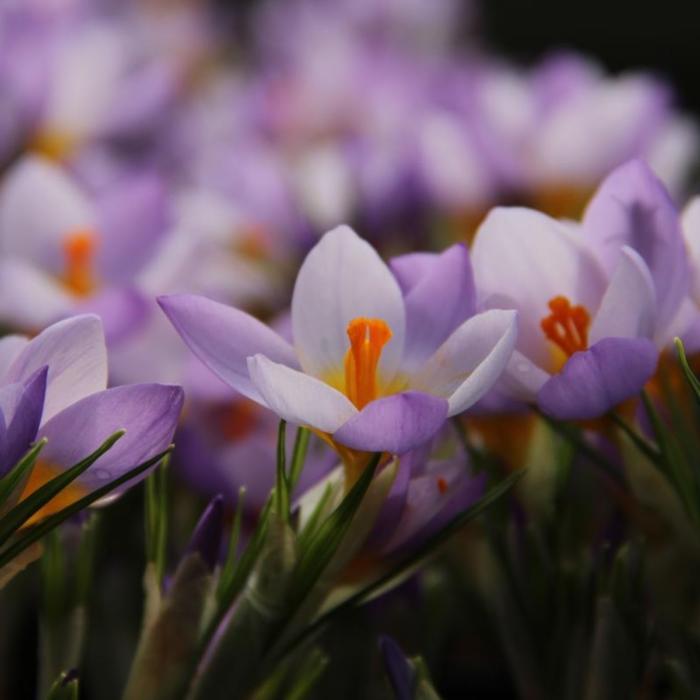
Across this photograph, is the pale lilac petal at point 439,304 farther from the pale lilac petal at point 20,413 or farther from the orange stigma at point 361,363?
the pale lilac petal at point 20,413

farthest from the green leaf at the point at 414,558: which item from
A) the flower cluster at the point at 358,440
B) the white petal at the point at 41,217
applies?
the white petal at the point at 41,217

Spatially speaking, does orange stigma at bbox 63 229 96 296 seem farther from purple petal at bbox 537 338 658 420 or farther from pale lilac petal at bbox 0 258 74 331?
purple petal at bbox 537 338 658 420

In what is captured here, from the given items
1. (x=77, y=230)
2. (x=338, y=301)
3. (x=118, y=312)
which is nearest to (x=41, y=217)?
(x=77, y=230)

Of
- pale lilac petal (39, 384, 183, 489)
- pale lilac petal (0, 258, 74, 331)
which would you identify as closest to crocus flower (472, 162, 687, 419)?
pale lilac petal (39, 384, 183, 489)

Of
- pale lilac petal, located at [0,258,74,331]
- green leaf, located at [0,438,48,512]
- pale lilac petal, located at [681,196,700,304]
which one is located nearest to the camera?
green leaf, located at [0,438,48,512]

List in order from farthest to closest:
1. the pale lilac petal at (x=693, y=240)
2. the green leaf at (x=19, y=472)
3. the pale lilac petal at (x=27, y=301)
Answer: the pale lilac petal at (x=27, y=301) → the pale lilac petal at (x=693, y=240) → the green leaf at (x=19, y=472)
